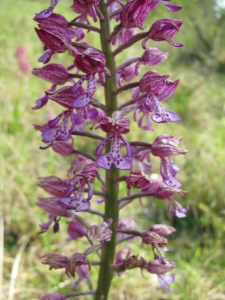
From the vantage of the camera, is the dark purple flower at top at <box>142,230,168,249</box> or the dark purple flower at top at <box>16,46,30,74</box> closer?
the dark purple flower at top at <box>142,230,168,249</box>

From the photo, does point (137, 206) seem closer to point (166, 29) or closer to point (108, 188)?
point (108, 188)

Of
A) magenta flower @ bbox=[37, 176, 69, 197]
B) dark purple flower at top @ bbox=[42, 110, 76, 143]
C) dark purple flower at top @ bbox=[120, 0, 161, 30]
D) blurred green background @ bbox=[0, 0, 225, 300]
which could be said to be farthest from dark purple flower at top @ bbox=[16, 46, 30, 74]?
dark purple flower at top @ bbox=[120, 0, 161, 30]

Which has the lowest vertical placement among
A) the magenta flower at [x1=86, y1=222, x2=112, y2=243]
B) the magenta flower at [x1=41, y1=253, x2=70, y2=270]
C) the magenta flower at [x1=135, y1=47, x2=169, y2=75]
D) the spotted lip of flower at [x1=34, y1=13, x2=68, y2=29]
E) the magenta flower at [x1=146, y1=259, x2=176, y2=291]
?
the magenta flower at [x1=146, y1=259, x2=176, y2=291]

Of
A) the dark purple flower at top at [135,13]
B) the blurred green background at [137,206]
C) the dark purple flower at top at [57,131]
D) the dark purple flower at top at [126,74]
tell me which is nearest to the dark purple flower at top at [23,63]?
the blurred green background at [137,206]

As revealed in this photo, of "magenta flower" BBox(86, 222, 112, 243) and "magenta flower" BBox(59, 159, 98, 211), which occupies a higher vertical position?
"magenta flower" BBox(59, 159, 98, 211)

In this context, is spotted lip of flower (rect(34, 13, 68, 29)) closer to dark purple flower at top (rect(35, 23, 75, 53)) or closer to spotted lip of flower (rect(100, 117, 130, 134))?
dark purple flower at top (rect(35, 23, 75, 53))

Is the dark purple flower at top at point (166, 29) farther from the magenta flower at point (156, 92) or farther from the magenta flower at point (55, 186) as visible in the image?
the magenta flower at point (55, 186)

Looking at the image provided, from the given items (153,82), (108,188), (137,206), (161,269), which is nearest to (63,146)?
(108,188)

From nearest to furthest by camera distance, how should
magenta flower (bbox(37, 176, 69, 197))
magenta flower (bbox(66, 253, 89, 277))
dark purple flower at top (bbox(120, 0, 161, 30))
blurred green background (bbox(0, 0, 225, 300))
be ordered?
1. dark purple flower at top (bbox(120, 0, 161, 30))
2. magenta flower (bbox(66, 253, 89, 277))
3. magenta flower (bbox(37, 176, 69, 197))
4. blurred green background (bbox(0, 0, 225, 300))
